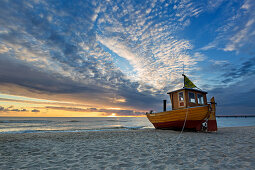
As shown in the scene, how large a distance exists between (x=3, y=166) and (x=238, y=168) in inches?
269

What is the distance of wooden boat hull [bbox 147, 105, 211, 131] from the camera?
1247cm

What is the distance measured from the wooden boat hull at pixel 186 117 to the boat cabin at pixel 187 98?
1069 millimetres

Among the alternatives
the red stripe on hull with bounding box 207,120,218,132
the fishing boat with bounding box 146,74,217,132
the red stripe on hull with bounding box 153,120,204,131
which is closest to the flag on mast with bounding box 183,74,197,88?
the fishing boat with bounding box 146,74,217,132

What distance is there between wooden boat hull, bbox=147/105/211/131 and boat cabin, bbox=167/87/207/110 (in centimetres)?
107

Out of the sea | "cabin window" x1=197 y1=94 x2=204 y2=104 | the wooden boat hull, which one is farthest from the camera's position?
the sea

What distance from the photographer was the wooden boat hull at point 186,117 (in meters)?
12.5

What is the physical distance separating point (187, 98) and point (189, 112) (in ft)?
5.83

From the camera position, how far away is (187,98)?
14.0 metres

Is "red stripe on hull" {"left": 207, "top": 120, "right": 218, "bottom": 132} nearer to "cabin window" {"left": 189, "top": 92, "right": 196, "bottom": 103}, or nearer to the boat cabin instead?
the boat cabin

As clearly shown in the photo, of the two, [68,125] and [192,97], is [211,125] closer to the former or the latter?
[192,97]

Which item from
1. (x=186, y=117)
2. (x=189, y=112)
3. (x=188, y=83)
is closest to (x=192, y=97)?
(x=188, y=83)

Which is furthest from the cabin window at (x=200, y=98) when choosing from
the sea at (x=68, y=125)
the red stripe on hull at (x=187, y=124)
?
the sea at (x=68, y=125)

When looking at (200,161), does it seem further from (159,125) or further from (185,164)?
(159,125)

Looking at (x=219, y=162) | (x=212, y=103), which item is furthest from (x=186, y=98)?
(x=219, y=162)
